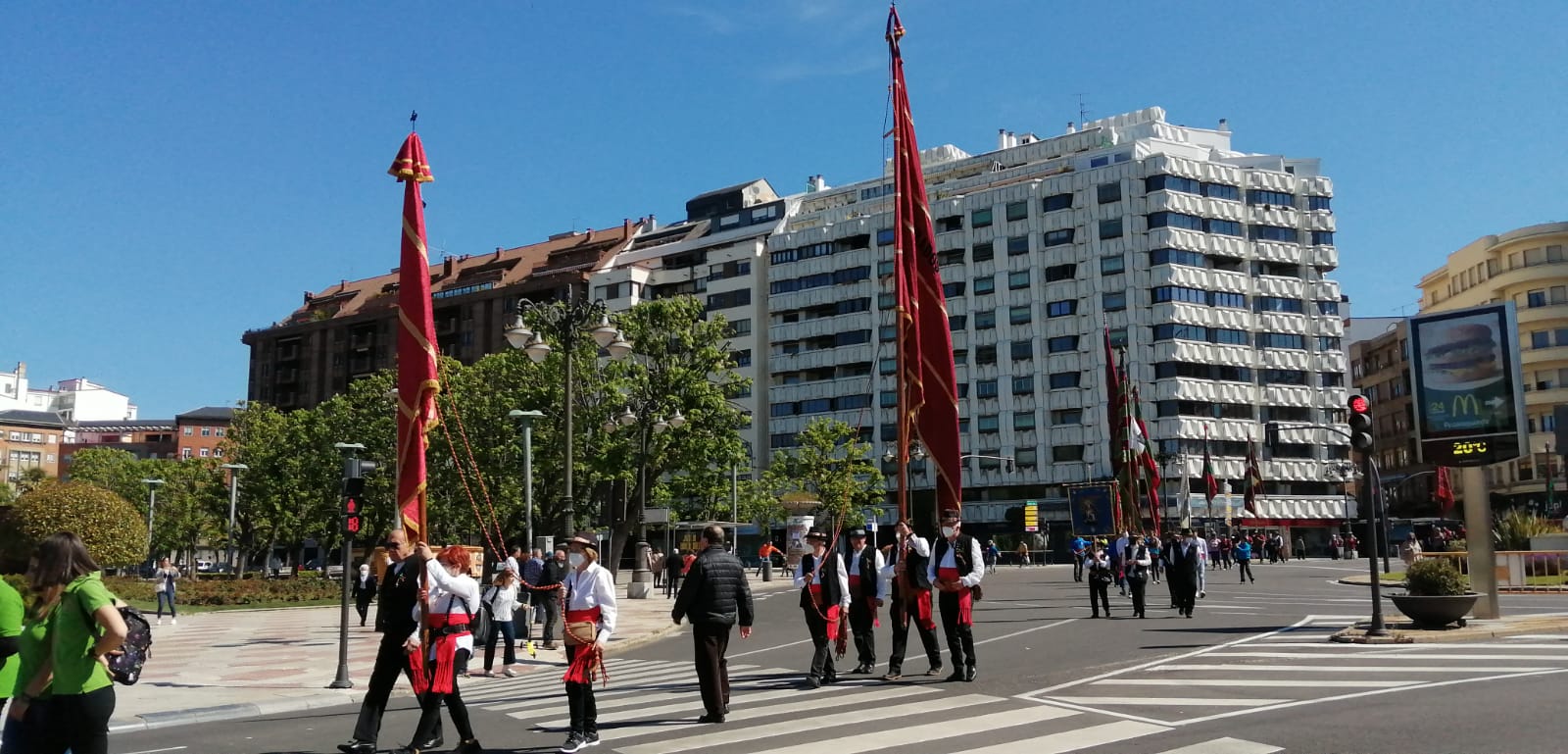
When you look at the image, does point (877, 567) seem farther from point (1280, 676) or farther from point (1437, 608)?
point (1437, 608)

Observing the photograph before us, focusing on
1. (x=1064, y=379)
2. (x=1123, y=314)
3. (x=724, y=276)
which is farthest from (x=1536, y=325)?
(x=724, y=276)

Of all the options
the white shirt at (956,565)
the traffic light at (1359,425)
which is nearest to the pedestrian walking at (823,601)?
the white shirt at (956,565)

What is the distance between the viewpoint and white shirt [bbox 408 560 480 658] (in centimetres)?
927

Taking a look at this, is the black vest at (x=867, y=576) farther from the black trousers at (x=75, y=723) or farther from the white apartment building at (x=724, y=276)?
the white apartment building at (x=724, y=276)

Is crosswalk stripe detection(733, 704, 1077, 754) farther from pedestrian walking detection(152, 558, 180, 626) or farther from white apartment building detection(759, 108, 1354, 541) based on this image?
white apartment building detection(759, 108, 1354, 541)

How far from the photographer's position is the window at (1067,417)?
79812mm

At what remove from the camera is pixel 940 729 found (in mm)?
9453

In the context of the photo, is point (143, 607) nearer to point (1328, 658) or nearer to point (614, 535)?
point (614, 535)

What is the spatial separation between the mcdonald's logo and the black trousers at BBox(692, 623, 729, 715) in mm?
13402

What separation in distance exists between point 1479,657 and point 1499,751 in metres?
6.05

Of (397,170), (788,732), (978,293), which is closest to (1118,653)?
(788,732)

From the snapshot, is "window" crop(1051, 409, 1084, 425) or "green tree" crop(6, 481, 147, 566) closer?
"green tree" crop(6, 481, 147, 566)

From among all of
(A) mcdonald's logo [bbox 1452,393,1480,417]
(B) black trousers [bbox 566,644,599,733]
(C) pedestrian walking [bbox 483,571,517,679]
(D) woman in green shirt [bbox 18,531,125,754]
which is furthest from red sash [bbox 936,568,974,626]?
(A) mcdonald's logo [bbox 1452,393,1480,417]

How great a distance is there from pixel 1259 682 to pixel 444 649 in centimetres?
774
